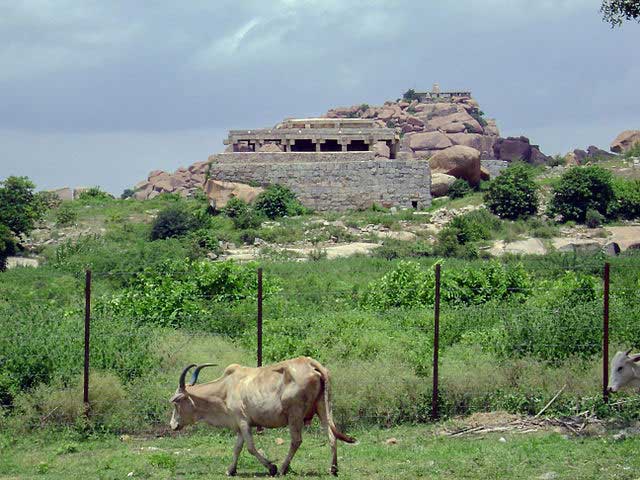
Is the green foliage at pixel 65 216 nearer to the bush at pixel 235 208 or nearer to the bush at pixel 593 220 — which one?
the bush at pixel 235 208

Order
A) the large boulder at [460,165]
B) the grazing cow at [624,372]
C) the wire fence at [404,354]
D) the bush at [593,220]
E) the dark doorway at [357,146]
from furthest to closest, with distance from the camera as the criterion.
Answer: the large boulder at [460,165] < the dark doorway at [357,146] < the bush at [593,220] < the wire fence at [404,354] < the grazing cow at [624,372]

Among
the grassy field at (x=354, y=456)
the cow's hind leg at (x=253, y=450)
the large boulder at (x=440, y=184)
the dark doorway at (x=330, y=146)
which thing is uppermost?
the dark doorway at (x=330, y=146)

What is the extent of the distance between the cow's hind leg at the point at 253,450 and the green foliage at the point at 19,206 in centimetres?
2609

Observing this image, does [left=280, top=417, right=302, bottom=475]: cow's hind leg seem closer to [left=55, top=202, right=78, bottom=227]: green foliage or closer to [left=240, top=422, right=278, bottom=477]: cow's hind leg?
[left=240, top=422, right=278, bottom=477]: cow's hind leg

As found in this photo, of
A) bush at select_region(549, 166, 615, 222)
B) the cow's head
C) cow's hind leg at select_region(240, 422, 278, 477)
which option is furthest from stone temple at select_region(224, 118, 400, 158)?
cow's hind leg at select_region(240, 422, 278, 477)

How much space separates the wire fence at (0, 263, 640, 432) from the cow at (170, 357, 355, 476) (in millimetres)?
2087

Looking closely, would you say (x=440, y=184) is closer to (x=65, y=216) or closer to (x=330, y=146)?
(x=330, y=146)

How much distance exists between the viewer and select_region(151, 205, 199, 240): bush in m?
35.3

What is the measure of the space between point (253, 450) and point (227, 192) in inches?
1171

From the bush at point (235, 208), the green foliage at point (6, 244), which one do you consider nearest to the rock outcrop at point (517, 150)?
the bush at point (235, 208)

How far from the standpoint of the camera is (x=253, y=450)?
33.9 ft

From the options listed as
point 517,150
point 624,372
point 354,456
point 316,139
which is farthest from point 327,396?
A: point 517,150

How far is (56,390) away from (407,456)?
179 inches

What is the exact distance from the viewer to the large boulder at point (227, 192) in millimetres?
39375
